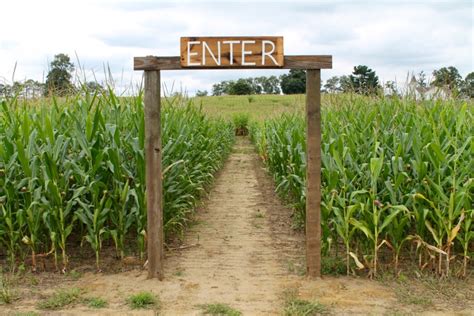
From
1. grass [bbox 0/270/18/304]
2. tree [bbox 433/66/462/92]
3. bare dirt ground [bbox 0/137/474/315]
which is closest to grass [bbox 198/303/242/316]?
bare dirt ground [bbox 0/137/474/315]

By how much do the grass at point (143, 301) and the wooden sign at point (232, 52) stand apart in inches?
83.5

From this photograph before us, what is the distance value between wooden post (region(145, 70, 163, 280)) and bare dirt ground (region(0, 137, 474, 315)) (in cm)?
28

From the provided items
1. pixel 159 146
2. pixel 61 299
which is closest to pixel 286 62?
pixel 159 146

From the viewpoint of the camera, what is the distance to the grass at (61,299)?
14.0 ft

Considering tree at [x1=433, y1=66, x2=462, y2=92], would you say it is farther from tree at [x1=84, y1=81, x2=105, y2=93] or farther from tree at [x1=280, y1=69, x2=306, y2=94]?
tree at [x1=280, y1=69, x2=306, y2=94]

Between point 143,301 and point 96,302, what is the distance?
1.33ft

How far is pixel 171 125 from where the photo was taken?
680 cm

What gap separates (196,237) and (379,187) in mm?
2557

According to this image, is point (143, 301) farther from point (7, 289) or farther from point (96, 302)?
point (7, 289)

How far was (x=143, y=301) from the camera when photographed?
14.2ft

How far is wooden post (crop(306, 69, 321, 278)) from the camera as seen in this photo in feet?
15.7

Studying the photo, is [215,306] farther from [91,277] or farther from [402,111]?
[402,111]

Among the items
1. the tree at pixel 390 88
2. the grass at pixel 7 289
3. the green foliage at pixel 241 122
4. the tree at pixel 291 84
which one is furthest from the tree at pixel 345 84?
the tree at pixel 291 84

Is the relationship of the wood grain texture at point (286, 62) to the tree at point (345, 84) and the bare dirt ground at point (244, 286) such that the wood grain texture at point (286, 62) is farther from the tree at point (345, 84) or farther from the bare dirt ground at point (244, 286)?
the tree at point (345, 84)
